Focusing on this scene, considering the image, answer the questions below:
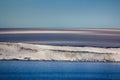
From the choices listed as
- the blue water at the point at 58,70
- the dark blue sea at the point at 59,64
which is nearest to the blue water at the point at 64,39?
the dark blue sea at the point at 59,64

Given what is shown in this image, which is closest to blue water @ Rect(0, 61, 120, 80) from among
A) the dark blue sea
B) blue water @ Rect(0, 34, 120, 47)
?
the dark blue sea

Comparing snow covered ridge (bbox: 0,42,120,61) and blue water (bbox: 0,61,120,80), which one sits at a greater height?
snow covered ridge (bbox: 0,42,120,61)

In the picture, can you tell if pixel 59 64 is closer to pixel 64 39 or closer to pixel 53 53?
pixel 53 53

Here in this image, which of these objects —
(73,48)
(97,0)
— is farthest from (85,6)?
(73,48)

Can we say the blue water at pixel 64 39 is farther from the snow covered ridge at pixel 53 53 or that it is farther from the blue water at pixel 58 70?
the blue water at pixel 58 70

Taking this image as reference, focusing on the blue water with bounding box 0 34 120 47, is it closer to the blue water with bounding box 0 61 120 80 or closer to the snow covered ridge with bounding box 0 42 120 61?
the snow covered ridge with bounding box 0 42 120 61


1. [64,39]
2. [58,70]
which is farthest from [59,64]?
[64,39]
